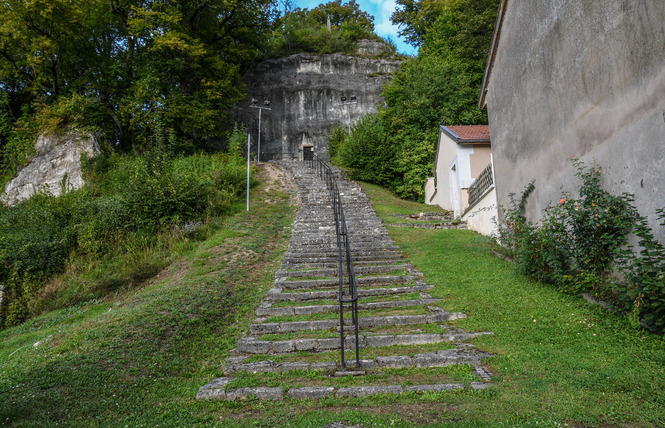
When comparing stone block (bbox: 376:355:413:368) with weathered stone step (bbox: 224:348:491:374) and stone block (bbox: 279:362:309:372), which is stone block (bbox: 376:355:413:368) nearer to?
weathered stone step (bbox: 224:348:491:374)

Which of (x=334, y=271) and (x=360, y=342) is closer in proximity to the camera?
(x=360, y=342)

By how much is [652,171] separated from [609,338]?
2082 mm

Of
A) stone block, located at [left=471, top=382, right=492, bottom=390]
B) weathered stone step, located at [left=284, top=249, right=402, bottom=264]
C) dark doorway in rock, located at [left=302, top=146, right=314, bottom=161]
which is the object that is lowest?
stone block, located at [left=471, top=382, right=492, bottom=390]

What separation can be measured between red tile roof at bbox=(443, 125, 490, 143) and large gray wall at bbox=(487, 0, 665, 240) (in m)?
4.47

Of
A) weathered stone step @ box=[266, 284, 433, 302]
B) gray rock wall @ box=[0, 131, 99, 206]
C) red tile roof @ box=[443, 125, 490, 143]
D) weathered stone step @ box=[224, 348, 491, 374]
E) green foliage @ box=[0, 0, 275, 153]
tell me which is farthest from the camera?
green foliage @ box=[0, 0, 275, 153]

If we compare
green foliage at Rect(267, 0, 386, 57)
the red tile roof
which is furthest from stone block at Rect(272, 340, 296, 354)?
green foliage at Rect(267, 0, 386, 57)

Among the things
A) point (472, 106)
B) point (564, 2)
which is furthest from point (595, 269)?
point (472, 106)

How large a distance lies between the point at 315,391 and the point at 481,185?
936 cm

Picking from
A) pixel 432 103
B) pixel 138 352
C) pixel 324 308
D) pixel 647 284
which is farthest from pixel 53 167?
pixel 647 284

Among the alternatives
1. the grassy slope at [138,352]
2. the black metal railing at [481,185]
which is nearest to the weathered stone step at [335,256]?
the grassy slope at [138,352]

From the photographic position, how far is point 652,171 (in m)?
4.24

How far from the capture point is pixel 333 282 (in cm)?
719

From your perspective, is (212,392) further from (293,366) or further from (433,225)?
(433,225)

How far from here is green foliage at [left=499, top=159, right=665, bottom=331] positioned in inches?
157
